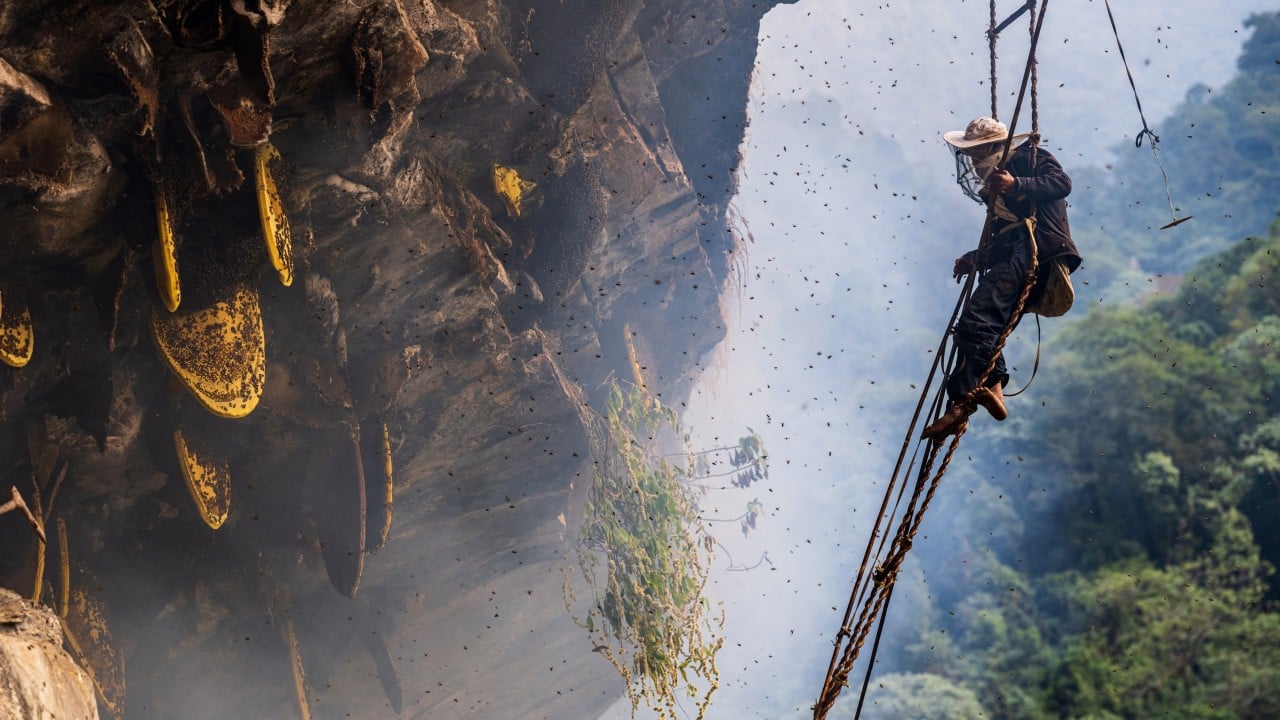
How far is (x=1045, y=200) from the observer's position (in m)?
5.43

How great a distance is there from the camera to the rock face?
4508 millimetres

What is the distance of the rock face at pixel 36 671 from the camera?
14.8ft

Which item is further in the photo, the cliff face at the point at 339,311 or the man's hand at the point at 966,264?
the cliff face at the point at 339,311

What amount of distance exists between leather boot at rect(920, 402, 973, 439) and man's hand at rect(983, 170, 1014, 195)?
4.94ft

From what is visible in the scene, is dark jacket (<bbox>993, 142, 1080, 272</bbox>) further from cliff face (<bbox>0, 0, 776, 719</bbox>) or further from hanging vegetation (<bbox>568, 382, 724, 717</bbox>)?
hanging vegetation (<bbox>568, 382, 724, 717</bbox>)

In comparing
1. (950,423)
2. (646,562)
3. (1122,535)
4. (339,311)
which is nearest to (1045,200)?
(950,423)

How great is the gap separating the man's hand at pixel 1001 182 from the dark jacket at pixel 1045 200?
6cm

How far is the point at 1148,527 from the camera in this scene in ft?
73.3

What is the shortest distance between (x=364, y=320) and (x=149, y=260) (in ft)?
9.15

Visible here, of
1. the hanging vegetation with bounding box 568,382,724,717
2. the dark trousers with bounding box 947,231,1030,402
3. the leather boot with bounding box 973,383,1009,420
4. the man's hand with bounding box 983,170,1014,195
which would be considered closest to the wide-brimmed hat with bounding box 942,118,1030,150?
the man's hand with bounding box 983,170,1014,195

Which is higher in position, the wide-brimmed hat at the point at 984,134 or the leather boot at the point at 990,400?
the wide-brimmed hat at the point at 984,134

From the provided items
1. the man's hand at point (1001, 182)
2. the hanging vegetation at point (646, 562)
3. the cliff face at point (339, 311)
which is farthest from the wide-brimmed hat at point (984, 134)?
the hanging vegetation at point (646, 562)

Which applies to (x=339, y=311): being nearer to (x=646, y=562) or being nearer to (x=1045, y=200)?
(x=646, y=562)

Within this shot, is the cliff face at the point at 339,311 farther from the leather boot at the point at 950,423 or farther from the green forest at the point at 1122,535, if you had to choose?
the green forest at the point at 1122,535
